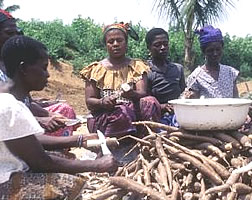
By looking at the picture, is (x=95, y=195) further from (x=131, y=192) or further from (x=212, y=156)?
(x=212, y=156)

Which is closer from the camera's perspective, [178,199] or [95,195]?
[178,199]

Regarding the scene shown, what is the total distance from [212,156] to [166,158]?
0.26 meters

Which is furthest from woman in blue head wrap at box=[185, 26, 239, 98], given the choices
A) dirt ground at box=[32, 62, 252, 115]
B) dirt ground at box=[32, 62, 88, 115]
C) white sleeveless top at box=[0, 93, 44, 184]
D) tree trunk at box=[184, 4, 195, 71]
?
dirt ground at box=[32, 62, 88, 115]

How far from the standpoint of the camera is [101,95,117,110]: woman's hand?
12.7ft

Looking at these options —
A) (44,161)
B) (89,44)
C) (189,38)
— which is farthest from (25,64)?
(89,44)

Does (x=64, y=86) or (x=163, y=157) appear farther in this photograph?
(x=64, y=86)

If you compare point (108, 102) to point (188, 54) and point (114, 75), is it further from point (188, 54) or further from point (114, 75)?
point (188, 54)

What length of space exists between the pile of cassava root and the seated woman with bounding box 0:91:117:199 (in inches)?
12.3

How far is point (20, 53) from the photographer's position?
252 centimetres

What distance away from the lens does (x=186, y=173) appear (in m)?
2.91

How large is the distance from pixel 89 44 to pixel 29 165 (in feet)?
59.3

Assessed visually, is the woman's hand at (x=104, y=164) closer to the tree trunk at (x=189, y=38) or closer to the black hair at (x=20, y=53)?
the black hair at (x=20, y=53)

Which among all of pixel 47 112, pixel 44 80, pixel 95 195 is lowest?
pixel 95 195

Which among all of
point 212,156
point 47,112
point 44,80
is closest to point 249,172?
point 212,156
